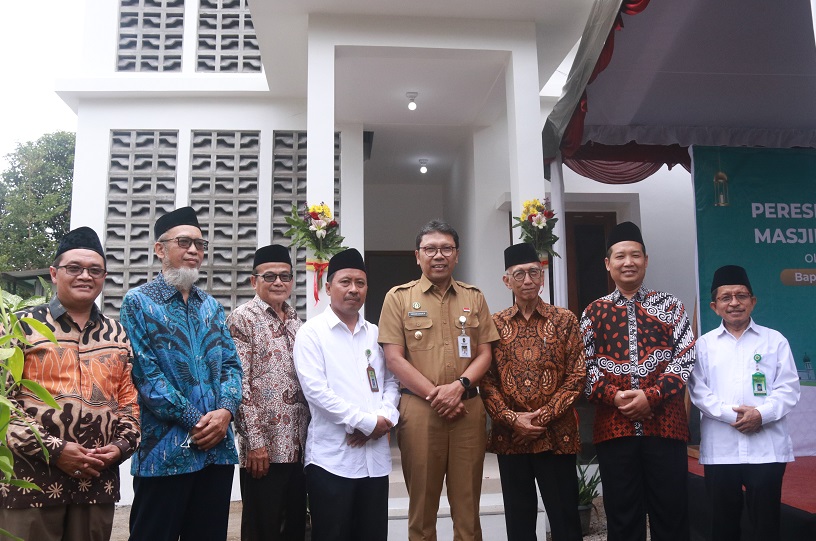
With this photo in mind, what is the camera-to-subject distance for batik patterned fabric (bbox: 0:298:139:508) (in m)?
2.25

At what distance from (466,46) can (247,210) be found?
8.57ft

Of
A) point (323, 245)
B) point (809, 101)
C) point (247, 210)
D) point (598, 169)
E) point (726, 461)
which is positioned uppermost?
point (809, 101)

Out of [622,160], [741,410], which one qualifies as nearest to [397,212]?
[622,160]

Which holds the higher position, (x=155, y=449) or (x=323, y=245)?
(x=323, y=245)

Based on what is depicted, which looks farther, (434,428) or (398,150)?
(398,150)

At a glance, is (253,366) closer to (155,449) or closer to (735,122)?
(155,449)

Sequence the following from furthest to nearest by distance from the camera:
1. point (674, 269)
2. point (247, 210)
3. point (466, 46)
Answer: point (674, 269) < point (247, 210) < point (466, 46)

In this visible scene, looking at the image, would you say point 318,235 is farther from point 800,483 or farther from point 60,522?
point 800,483

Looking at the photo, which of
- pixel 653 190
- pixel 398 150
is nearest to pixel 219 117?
pixel 398 150

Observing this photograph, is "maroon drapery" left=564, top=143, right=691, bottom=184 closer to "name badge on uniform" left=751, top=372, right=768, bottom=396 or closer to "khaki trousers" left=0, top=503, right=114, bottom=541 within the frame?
"name badge on uniform" left=751, top=372, right=768, bottom=396

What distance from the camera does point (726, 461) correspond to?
310 centimetres

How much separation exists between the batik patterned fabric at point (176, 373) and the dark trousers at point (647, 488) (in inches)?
68.5

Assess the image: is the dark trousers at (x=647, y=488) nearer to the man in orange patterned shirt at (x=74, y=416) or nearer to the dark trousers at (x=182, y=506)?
the dark trousers at (x=182, y=506)

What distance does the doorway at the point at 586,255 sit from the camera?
727cm
